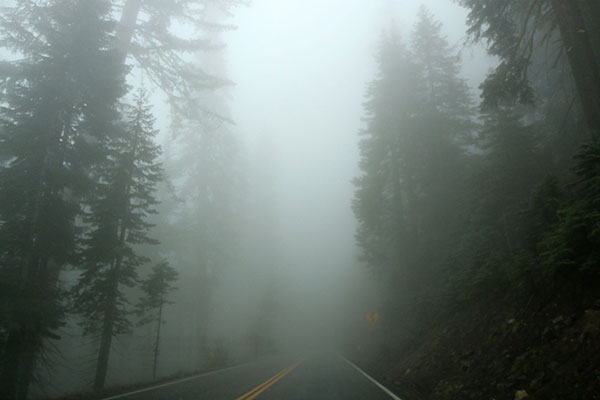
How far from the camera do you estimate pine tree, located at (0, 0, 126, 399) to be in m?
8.28

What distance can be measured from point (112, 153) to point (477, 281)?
13776 millimetres

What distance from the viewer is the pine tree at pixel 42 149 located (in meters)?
8.28

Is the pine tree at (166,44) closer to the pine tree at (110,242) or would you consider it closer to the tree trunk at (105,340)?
the pine tree at (110,242)

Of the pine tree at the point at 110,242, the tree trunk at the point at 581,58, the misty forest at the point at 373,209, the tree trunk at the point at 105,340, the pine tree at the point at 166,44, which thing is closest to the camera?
the misty forest at the point at 373,209

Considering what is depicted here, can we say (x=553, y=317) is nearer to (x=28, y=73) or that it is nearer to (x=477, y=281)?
(x=477, y=281)

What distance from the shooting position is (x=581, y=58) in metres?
A: 8.48

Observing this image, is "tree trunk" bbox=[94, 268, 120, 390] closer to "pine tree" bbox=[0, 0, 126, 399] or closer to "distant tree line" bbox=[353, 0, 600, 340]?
"pine tree" bbox=[0, 0, 126, 399]

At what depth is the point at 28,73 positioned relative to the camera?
9836 millimetres

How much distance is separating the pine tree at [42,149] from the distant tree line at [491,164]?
12.7 metres

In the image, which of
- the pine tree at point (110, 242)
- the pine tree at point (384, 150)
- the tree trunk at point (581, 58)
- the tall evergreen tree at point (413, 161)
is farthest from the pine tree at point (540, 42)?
the pine tree at point (110, 242)

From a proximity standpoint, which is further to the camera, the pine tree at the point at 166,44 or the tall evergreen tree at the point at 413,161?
the tall evergreen tree at the point at 413,161

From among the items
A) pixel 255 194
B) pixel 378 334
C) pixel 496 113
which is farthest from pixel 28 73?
pixel 255 194

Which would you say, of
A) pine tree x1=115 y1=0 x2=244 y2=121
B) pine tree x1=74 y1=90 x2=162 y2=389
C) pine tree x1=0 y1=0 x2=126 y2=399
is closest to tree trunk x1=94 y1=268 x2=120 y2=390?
pine tree x1=74 y1=90 x2=162 y2=389

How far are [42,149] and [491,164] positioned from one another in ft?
58.7
